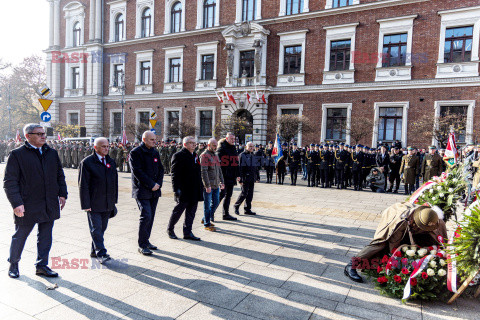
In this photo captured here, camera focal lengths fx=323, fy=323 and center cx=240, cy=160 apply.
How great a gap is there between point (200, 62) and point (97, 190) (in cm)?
2421

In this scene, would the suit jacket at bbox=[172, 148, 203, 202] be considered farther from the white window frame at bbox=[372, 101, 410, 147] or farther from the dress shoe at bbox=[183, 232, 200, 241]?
the white window frame at bbox=[372, 101, 410, 147]

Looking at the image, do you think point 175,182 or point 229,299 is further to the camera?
point 175,182

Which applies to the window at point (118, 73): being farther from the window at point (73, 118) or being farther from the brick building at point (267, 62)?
the window at point (73, 118)

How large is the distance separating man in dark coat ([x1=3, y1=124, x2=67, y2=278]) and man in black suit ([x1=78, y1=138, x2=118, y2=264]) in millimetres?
418

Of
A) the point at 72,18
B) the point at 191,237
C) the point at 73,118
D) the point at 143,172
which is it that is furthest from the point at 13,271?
the point at 72,18

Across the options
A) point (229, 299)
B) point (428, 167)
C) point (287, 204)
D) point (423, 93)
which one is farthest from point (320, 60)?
point (229, 299)

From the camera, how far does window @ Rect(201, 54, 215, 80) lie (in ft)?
89.4

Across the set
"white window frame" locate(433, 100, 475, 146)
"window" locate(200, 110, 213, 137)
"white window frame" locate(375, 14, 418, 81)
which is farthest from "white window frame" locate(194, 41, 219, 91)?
"white window frame" locate(433, 100, 475, 146)

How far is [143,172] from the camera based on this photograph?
5488mm

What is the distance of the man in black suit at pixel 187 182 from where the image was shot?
6.15 meters

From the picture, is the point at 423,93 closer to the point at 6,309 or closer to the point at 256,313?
the point at 256,313

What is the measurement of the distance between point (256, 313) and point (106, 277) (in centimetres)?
223

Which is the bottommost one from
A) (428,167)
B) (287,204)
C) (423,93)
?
(287,204)

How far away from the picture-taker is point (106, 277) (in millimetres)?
4516
